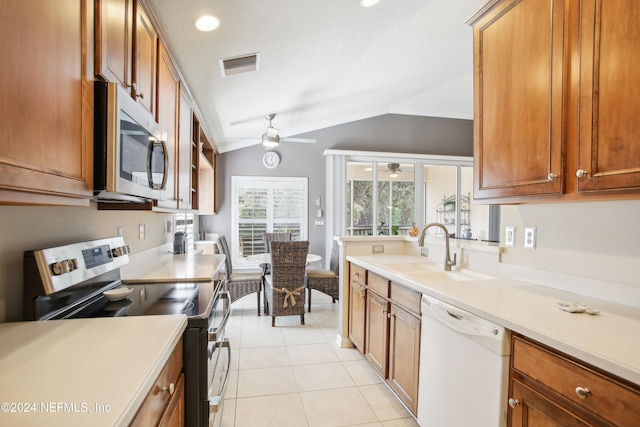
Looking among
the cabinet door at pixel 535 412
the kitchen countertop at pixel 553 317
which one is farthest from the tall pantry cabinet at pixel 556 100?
the cabinet door at pixel 535 412

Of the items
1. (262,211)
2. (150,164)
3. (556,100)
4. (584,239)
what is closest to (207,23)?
(150,164)

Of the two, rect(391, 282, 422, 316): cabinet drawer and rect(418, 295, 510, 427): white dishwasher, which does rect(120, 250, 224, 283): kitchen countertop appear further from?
rect(418, 295, 510, 427): white dishwasher

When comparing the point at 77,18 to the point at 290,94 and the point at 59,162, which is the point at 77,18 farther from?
the point at 290,94

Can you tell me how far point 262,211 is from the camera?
576cm

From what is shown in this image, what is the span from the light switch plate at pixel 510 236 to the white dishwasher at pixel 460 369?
2.15ft

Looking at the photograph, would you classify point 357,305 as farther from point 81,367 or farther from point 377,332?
point 81,367

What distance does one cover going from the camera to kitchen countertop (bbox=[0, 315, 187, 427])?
2.02 feet

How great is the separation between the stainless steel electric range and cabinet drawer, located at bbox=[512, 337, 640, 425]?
3.87 ft

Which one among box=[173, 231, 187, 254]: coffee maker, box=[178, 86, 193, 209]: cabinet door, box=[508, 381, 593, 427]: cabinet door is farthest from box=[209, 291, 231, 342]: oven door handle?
box=[173, 231, 187, 254]: coffee maker

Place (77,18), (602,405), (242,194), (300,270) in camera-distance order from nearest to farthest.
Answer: (602,405)
(77,18)
(300,270)
(242,194)

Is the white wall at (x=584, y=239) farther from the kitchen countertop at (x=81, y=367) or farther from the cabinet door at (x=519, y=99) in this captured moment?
the kitchen countertop at (x=81, y=367)

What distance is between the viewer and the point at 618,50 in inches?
42.6

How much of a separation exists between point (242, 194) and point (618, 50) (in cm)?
521

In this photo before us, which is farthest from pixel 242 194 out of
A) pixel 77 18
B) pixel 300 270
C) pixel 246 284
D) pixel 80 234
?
pixel 77 18
